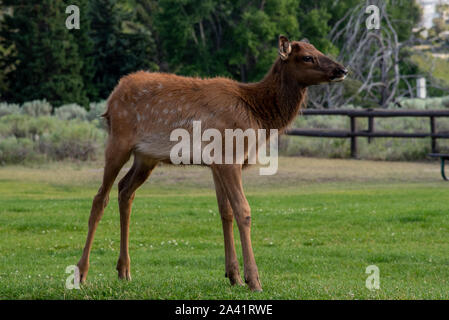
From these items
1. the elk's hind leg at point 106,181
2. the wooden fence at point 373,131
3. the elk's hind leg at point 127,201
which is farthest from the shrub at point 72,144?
the elk's hind leg at point 106,181

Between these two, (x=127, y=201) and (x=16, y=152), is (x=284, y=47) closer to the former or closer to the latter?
(x=127, y=201)

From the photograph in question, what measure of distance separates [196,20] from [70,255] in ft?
112

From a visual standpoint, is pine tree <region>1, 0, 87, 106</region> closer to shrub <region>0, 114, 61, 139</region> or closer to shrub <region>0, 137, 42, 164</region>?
shrub <region>0, 114, 61, 139</region>

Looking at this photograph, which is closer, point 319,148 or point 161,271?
point 161,271

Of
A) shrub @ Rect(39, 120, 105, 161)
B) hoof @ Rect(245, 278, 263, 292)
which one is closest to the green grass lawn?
hoof @ Rect(245, 278, 263, 292)

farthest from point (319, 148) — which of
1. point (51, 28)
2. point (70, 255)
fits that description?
point (51, 28)

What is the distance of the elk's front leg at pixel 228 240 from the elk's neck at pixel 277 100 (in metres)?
0.76

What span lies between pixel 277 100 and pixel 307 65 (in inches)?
17.5

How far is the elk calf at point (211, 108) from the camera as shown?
23.3 ft

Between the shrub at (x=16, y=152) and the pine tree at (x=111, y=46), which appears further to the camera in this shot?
the pine tree at (x=111, y=46)

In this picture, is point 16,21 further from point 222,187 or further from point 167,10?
point 222,187

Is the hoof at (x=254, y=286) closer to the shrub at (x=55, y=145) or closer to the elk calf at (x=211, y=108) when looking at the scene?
the elk calf at (x=211, y=108)

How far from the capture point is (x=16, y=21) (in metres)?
38.7

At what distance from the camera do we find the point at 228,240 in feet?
23.9
